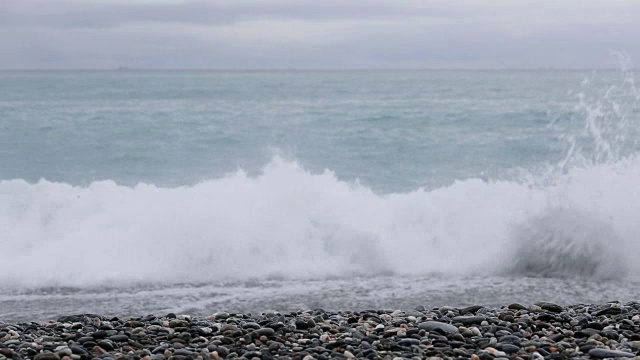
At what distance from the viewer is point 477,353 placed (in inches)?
201

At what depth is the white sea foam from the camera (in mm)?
10156

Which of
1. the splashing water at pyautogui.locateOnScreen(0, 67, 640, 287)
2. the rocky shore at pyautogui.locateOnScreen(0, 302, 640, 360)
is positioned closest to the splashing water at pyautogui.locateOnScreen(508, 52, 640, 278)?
the splashing water at pyautogui.locateOnScreen(0, 67, 640, 287)

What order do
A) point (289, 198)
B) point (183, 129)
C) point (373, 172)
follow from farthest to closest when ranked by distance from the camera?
point (183, 129), point (373, 172), point (289, 198)

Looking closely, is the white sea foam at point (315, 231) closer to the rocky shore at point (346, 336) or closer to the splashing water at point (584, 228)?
the splashing water at point (584, 228)

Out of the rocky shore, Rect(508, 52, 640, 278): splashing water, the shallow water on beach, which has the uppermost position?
Rect(508, 52, 640, 278): splashing water

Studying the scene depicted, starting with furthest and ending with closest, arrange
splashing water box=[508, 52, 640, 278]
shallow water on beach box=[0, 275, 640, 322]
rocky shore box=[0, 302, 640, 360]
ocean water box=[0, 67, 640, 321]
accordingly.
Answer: splashing water box=[508, 52, 640, 278]
ocean water box=[0, 67, 640, 321]
shallow water on beach box=[0, 275, 640, 322]
rocky shore box=[0, 302, 640, 360]

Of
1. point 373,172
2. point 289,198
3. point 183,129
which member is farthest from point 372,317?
point 183,129

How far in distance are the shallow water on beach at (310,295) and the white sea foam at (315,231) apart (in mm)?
471

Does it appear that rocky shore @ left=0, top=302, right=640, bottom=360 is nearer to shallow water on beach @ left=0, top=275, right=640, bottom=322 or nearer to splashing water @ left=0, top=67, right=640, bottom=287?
shallow water on beach @ left=0, top=275, right=640, bottom=322

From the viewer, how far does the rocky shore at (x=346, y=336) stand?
16.8ft

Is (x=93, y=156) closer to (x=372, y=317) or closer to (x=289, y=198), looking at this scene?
(x=289, y=198)

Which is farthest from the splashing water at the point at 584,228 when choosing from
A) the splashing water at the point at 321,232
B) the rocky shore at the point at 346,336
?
the rocky shore at the point at 346,336

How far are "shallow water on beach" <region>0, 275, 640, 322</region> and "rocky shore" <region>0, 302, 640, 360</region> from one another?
1615 millimetres

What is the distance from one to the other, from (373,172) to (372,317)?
506 inches
